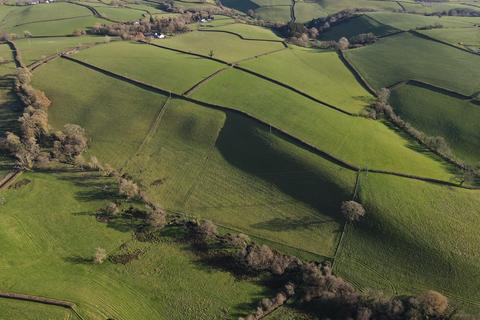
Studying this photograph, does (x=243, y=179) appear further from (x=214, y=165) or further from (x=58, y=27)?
(x=58, y=27)

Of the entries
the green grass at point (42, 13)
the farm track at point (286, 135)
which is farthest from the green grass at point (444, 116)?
the green grass at point (42, 13)

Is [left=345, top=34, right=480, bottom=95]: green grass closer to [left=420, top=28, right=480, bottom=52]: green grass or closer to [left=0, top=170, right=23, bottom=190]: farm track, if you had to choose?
[left=420, top=28, right=480, bottom=52]: green grass

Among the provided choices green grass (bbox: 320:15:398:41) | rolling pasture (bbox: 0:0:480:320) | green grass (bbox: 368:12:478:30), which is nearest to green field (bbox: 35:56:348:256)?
rolling pasture (bbox: 0:0:480:320)

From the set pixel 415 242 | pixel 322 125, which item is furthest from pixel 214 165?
pixel 415 242

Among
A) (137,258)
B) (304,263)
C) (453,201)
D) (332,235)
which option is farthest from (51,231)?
(453,201)

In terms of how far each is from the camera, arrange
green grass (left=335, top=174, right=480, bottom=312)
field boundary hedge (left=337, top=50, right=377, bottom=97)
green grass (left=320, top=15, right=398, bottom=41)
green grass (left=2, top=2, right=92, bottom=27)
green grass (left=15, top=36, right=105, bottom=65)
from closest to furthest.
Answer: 1. green grass (left=335, top=174, right=480, bottom=312)
2. field boundary hedge (left=337, top=50, right=377, bottom=97)
3. green grass (left=15, top=36, right=105, bottom=65)
4. green grass (left=320, top=15, right=398, bottom=41)
5. green grass (left=2, top=2, right=92, bottom=27)

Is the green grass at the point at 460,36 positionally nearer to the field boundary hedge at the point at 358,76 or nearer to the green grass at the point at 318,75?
the field boundary hedge at the point at 358,76

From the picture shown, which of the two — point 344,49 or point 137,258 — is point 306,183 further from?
point 344,49
